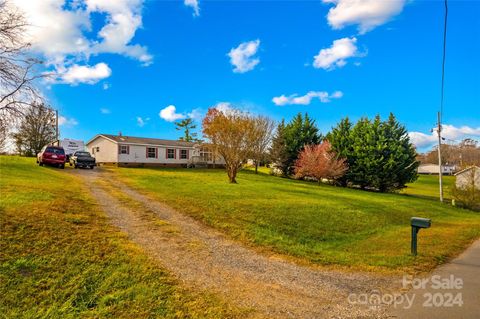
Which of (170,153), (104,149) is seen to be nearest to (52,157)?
(104,149)

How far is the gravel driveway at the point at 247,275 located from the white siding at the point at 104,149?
1113 inches

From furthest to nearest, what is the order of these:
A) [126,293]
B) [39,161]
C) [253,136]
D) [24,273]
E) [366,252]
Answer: [39,161] < [253,136] < [366,252] < [24,273] < [126,293]

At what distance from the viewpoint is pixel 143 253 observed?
7.17 m

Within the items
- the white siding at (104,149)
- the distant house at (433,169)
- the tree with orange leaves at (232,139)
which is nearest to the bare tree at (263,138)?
the tree with orange leaves at (232,139)

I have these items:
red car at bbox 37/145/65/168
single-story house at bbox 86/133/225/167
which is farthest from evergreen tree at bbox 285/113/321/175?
red car at bbox 37/145/65/168

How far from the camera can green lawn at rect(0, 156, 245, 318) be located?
16.0 ft

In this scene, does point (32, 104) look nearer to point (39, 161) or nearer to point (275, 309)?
point (275, 309)

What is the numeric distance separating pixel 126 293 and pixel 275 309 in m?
2.75

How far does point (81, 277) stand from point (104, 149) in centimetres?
3556

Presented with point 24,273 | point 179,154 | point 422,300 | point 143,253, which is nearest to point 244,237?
point 143,253

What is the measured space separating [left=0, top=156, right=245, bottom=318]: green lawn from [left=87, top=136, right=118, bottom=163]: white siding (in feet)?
93.1

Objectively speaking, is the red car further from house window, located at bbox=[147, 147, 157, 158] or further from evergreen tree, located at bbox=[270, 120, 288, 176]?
evergreen tree, located at bbox=[270, 120, 288, 176]

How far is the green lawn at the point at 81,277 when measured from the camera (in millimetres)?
4871

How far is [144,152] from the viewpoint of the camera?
37750 mm
